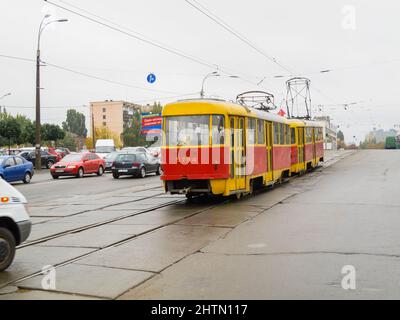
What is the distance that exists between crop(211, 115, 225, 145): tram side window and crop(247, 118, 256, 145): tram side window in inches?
72.7

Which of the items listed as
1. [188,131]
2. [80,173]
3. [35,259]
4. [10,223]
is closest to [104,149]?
[80,173]

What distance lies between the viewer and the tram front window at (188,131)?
47.6ft

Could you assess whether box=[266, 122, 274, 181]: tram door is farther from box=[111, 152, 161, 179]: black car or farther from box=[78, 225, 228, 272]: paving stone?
box=[111, 152, 161, 179]: black car

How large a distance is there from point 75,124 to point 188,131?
463 ft

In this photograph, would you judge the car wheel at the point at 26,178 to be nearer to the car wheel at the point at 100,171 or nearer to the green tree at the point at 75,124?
the car wheel at the point at 100,171

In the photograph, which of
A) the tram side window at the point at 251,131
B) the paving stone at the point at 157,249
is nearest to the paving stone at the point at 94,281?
the paving stone at the point at 157,249

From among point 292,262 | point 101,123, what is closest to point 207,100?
point 292,262

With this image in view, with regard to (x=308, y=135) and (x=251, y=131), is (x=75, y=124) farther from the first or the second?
(x=251, y=131)

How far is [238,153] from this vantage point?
50.0ft

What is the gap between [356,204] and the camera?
1366 cm

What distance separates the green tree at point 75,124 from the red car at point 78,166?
4785 inches

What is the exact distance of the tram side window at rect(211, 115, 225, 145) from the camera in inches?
568
